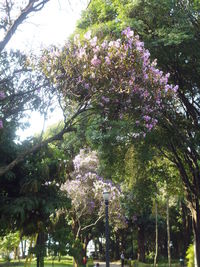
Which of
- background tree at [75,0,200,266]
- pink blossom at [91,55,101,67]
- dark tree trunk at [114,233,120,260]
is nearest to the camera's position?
pink blossom at [91,55,101,67]

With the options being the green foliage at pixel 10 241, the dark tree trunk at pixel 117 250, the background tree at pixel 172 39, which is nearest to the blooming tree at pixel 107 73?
the background tree at pixel 172 39

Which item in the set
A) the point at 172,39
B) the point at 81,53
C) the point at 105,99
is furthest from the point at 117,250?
the point at 81,53

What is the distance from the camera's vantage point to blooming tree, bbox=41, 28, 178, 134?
27.8 ft

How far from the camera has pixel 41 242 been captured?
1311 centimetres

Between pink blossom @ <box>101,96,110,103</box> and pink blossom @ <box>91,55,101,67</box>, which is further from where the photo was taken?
pink blossom @ <box>101,96,110,103</box>

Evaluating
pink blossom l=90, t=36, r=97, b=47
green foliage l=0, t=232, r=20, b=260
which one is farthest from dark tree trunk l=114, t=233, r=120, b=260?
pink blossom l=90, t=36, r=97, b=47

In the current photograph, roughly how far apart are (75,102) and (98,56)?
48.6 inches

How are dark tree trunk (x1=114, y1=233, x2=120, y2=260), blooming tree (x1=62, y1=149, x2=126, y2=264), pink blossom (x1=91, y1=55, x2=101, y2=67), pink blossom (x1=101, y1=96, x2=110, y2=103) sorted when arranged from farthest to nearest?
dark tree trunk (x1=114, y1=233, x2=120, y2=260) → blooming tree (x1=62, y1=149, x2=126, y2=264) → pink blossom (x1=101, y1=96, x2=110, y2=103) → pink blossom (x1=91, y1=55, x2=101, y2=67)

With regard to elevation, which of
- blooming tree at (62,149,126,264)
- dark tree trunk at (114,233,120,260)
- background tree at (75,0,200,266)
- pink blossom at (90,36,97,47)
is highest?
background tree at (75,0,200,266)

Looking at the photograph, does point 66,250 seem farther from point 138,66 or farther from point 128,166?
point 138,66

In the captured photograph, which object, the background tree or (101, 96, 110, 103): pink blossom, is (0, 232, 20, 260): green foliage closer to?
the background tree

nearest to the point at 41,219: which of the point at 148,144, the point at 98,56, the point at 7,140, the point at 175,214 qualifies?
the point at 7,140

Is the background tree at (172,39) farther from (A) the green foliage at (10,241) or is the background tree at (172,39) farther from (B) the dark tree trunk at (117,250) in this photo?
(B) the dark tree trunk at (117,250)

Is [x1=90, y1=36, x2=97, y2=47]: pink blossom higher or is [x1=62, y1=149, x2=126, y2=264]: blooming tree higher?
[x1=90, y1=36, x2=97, y2=47]: pink blossom
